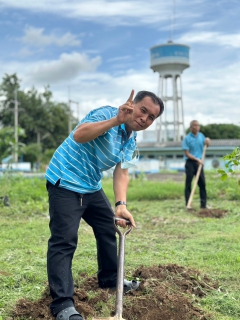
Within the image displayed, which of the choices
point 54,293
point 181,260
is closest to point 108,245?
point 54,293

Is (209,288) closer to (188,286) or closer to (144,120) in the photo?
(188,286)

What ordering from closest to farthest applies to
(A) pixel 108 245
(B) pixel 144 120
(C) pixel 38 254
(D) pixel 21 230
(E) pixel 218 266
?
(B) pixel 144 120 < (A) pixel 108 245 < (E) pixel 218 266 < (C) pixel 38 254 < (D) pixel 21 230

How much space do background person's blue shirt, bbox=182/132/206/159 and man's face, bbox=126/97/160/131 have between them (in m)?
5.71

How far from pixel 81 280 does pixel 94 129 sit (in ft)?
5.34

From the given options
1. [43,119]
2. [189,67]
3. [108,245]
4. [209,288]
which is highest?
[189,67]

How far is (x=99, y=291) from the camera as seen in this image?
3.60 meters

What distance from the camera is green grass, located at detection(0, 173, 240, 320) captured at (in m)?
3.63

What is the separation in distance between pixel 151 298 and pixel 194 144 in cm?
572

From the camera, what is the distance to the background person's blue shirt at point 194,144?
8781 mm

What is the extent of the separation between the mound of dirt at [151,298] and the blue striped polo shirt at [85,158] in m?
0.84

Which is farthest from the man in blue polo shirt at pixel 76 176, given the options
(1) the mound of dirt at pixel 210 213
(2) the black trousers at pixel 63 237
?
(1) the mound of dirt at pixel 210 213

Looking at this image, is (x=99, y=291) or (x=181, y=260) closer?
(x=99, y=291)

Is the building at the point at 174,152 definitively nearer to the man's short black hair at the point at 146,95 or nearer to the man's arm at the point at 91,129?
the man's short black hair at the point at 146,95

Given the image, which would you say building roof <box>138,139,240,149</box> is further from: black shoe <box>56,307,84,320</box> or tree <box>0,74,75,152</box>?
black shoe <box>56,307,84,320</box>
